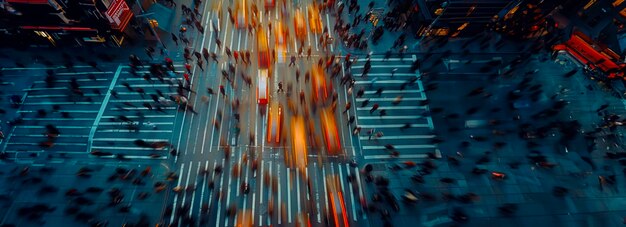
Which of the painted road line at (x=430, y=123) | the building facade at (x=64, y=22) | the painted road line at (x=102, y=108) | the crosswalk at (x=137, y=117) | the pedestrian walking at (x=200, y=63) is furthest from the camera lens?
the pedestrian walking at (x=200, y=63)

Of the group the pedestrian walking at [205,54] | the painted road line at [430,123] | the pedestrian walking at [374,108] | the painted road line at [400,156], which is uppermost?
the pedestrian walking at [205,54]

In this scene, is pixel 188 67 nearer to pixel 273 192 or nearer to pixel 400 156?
pixel 273 192

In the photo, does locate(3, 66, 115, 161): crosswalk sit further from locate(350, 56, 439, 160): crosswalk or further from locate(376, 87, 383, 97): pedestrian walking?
locate(376, 87, 383, 97): pedestrian walking

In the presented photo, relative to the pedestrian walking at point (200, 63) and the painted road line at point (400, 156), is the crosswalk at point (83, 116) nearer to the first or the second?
the pedestrian walking at point (200, 63)

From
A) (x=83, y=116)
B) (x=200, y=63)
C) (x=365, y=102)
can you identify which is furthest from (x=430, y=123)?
(x=83, y=116)

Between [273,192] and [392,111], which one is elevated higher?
[392,111]

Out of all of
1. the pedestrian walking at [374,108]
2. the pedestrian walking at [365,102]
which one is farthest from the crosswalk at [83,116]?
the pedestrian walking at [374,108]
